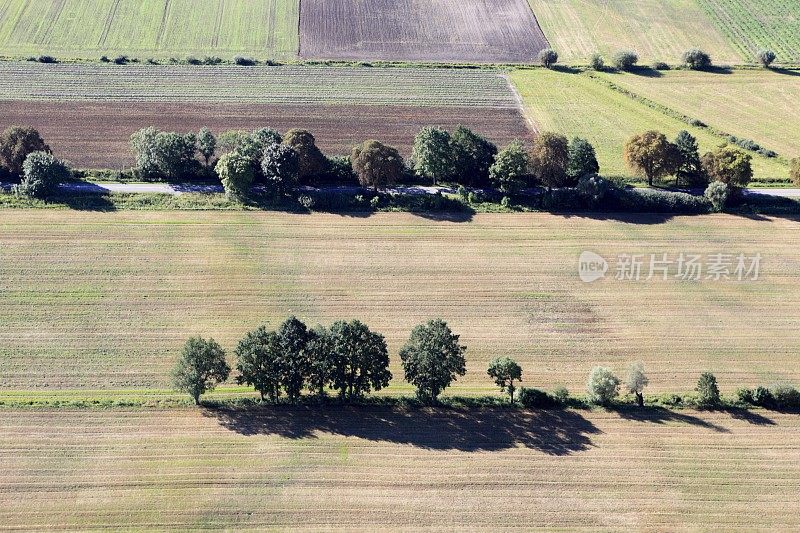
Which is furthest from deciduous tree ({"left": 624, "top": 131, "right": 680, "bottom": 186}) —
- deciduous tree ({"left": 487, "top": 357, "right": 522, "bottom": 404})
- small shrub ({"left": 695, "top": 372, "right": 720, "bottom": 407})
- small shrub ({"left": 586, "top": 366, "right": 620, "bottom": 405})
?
deciduous tree ({"left": 487, "top": 357, "right": 522, "bottom": 404})

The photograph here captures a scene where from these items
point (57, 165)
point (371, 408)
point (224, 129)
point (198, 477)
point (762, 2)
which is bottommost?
point (198, 477)

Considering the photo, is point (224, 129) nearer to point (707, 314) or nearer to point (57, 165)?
point (57, 165)

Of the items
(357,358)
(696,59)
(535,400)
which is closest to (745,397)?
(535,400)

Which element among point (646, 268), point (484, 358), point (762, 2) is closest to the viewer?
point (484, 358)

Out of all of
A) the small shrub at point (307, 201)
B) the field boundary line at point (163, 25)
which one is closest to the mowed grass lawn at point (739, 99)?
the small shrub at point (307, 201)

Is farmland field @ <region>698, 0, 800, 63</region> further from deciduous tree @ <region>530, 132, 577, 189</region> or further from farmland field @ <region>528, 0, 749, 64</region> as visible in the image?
deciduous tree @ <region>530, 132, 577, 189</region>

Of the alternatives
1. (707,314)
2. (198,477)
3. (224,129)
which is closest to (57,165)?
(224,129)

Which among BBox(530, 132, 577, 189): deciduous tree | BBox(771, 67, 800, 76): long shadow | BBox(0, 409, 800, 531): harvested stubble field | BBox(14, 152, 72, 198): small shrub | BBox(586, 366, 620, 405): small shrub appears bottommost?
BBox(0, 409, 800, 531): harvested stubble field

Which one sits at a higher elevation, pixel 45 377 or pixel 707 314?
pixel 707 314
